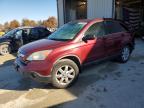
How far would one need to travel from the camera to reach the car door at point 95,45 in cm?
570

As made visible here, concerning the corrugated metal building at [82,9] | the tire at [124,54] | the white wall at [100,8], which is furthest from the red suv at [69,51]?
the corrugated metal building at [82,9]

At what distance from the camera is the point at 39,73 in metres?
4.88

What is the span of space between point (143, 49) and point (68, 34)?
4915 mm

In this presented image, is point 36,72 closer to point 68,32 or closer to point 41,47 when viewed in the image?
point 41,47

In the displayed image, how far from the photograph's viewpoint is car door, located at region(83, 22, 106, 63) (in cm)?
570

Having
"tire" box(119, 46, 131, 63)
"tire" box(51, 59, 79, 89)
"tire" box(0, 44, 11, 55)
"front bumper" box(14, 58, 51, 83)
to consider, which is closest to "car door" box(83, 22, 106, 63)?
"tire" box(51, 59, 79, 89)

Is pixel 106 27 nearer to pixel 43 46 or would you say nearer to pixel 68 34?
pixel 68 34

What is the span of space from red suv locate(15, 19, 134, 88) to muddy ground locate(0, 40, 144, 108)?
377mm

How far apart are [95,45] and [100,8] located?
7437 mm

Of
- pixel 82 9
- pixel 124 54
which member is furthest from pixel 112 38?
pixel 82 9

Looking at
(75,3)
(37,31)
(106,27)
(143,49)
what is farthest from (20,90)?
(75,3)

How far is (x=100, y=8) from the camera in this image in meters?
12.8

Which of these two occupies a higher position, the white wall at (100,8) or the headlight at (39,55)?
the white wall at (100,8)

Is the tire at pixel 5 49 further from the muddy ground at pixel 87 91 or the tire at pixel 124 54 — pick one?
the tire at pixel 124 54
